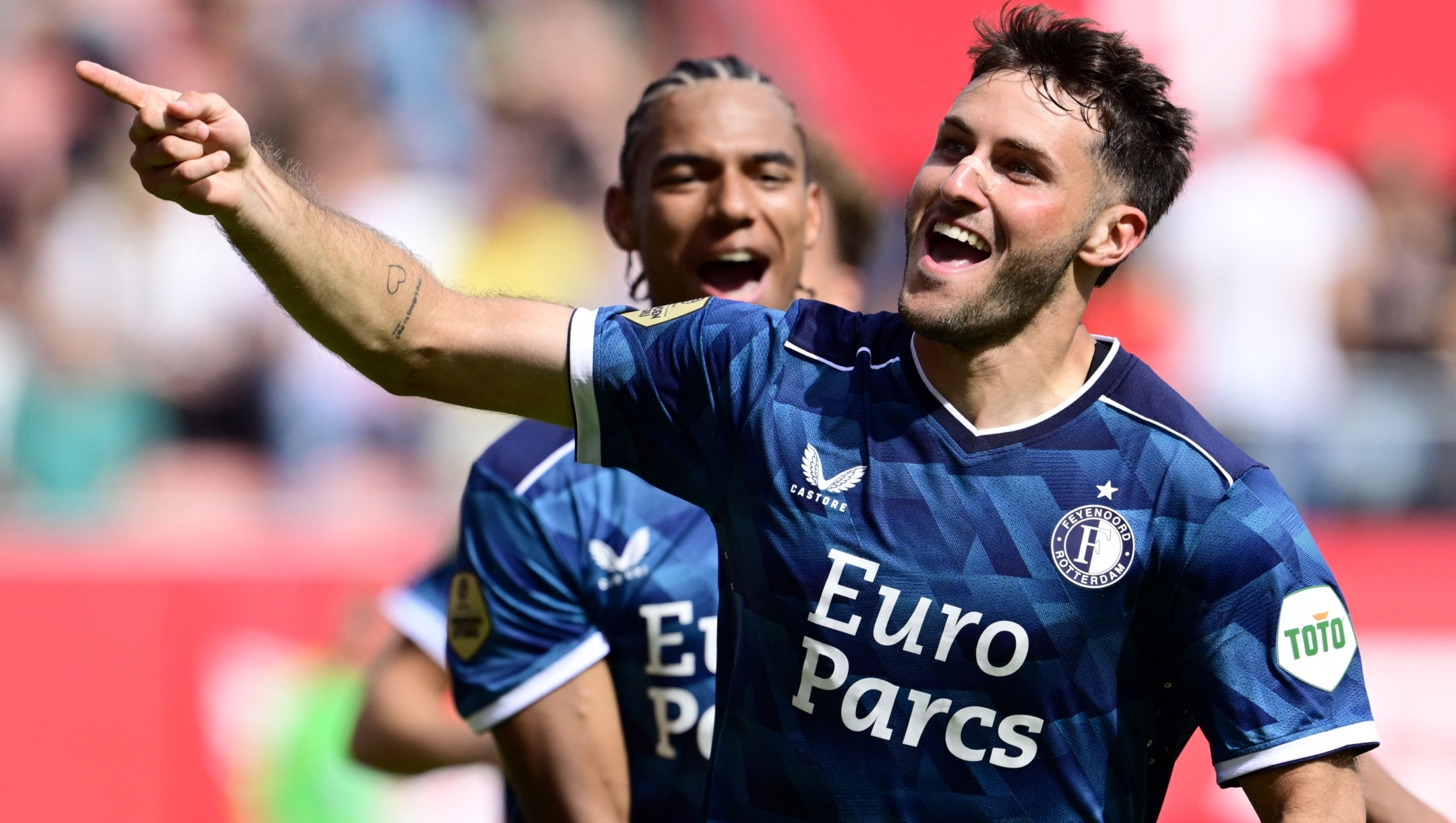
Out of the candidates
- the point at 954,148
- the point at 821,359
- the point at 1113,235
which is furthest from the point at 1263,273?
the point at 821,359

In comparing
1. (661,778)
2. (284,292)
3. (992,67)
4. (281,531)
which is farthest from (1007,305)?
(281,531)

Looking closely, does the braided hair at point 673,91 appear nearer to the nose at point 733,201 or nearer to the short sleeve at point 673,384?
the nose at point 733,201

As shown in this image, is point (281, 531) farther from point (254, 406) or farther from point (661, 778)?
point (661, 778)

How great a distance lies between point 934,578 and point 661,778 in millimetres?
1199

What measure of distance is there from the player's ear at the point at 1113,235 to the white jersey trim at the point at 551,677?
1441 millimetres

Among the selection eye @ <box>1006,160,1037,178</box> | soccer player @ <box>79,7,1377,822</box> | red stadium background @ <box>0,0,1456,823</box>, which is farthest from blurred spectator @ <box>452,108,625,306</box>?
eye @ <box>1006,160,1037,178</box>

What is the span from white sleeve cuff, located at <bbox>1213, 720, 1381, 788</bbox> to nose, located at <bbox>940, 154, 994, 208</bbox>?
99cm

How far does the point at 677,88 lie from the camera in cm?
416

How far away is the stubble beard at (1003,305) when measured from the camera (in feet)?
9.49

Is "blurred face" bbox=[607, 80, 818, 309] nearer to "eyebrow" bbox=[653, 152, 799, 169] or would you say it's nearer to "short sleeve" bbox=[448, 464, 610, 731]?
"eyebrow" bbox=[653, 152, 799, 169]

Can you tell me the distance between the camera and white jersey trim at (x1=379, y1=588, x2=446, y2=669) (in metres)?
4.60

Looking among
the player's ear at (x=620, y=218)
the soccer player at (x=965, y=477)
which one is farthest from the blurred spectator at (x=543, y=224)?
the soccer player at (x=965, y=477)

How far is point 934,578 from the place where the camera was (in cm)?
282

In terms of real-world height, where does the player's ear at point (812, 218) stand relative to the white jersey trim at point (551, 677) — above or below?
above
